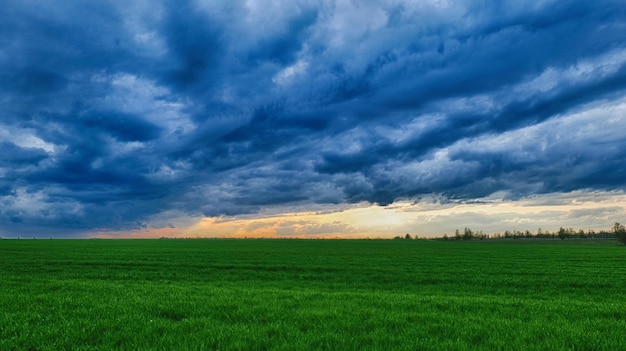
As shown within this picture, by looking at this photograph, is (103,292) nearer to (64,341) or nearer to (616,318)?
(64,341)

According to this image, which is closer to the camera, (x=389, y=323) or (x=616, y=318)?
(x=389, y=323)

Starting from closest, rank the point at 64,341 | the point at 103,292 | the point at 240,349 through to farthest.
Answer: the point at 240,349 → the point at 64,341 → the point at 103,292

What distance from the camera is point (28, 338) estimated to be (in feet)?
28.4

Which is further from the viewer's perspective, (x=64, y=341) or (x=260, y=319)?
(x=260, y=319)

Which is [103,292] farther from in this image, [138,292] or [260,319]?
[260,319]

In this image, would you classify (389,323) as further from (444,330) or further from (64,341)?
(64,341)

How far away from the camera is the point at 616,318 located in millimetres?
11688

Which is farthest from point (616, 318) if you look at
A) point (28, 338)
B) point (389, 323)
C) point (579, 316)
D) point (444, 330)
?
point (28, 338)

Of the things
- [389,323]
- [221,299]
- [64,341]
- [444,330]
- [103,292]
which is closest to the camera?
[64,341]

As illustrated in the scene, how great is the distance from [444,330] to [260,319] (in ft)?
16.0

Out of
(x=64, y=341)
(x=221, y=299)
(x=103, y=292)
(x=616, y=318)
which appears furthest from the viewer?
Result: (x=103, y=292)

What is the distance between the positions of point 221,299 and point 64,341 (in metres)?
5.69

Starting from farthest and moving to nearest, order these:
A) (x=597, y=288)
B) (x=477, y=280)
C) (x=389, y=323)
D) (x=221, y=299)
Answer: (x=477, y=280)
(x=597, y=288)
(x=221, y=299)
(x=389, y=323)

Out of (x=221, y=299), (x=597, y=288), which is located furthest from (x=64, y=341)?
(x=597, y=288)
